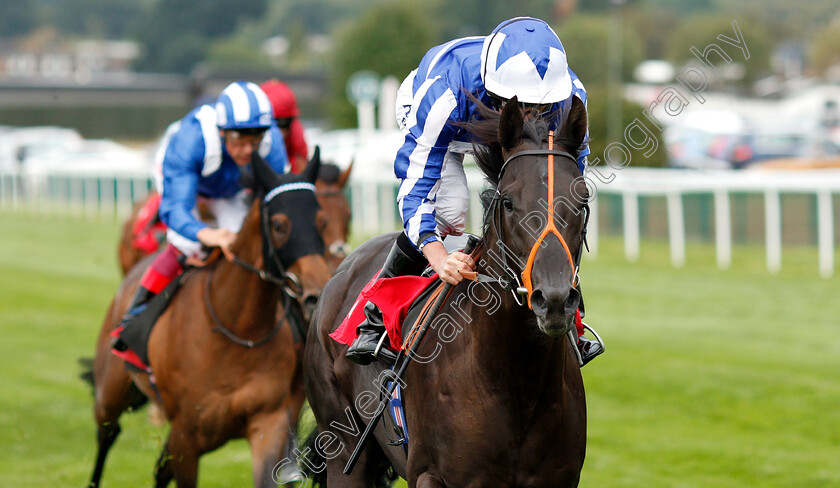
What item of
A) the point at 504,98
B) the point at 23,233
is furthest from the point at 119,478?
the point at 23,233

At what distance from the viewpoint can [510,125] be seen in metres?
2.83

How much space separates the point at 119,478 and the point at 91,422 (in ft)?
4.57

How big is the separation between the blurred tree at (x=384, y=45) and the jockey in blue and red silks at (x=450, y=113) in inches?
1354

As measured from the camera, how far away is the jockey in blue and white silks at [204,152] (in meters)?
4.91

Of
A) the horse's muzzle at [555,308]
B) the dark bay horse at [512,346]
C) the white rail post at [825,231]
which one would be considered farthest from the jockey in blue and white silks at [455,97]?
the white rail post at [825,231]

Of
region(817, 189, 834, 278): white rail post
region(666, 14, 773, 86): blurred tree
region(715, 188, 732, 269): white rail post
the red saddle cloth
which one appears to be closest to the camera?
the red saddle cloth

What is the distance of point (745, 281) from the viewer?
11781mm

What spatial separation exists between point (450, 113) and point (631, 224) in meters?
10.9

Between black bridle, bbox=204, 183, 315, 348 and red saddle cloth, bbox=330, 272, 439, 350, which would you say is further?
black bridle, bbox=204, 183, 315, 348

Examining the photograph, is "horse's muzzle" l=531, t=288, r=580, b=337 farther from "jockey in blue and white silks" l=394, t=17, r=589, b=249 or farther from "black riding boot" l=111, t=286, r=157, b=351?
"black riding boot" l=111, t=286, r=157, b=351

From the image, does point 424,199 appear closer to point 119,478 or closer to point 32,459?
point 119,478

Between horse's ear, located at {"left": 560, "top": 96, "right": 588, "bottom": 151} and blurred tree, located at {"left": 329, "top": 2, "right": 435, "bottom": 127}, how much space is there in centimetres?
3503

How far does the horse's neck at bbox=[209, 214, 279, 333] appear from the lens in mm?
4824

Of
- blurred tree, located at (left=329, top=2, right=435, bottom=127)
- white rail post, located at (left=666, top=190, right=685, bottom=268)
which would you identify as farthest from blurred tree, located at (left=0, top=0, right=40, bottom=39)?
white rail post, located at (left=666, top=190, right=685, bottom=268)
